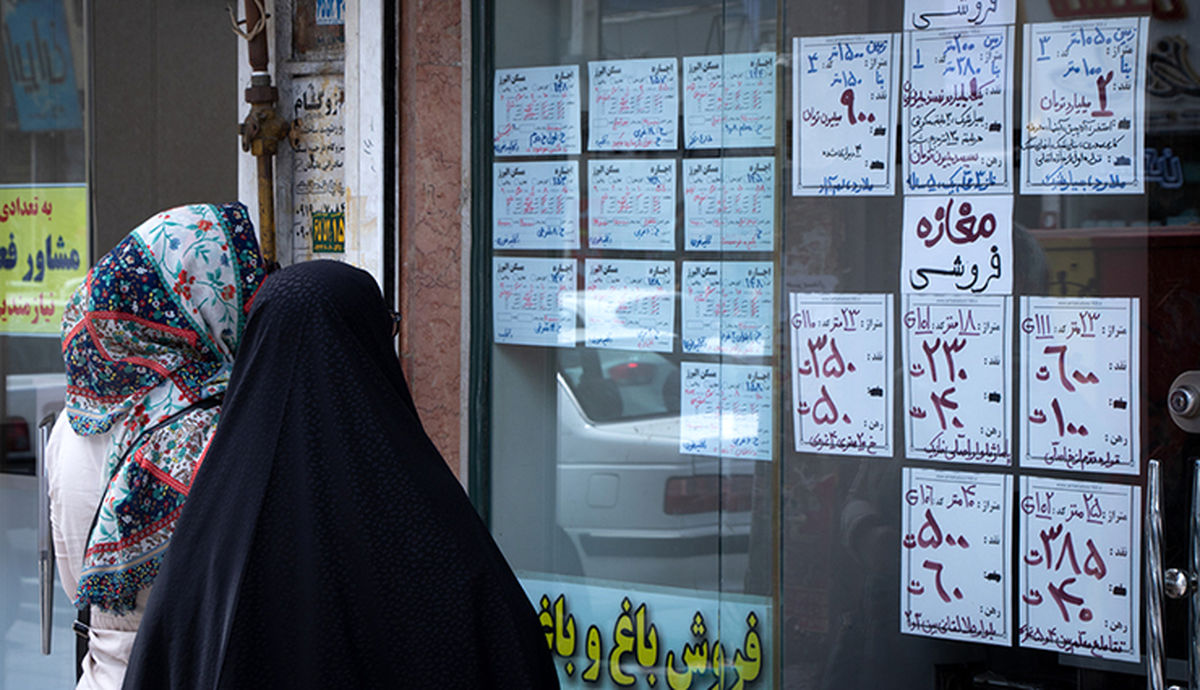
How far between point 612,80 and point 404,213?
2.67 feet

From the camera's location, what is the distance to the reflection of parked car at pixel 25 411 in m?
4.76

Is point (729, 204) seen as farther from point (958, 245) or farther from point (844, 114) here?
point (958, 245)

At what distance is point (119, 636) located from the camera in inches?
98.6

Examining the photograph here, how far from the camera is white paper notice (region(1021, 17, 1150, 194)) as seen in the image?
9.23 ft

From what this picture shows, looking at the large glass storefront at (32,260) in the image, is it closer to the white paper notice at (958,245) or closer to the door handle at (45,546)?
the door handle at (45,546)

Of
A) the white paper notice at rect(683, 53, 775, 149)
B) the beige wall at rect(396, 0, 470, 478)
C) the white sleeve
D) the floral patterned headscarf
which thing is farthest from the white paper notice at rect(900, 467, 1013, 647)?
the white sleeve

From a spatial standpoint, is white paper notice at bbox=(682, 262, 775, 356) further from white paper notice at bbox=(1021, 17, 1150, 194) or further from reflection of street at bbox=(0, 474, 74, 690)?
reflection of street at bbox=(0, 474, 74, 690)

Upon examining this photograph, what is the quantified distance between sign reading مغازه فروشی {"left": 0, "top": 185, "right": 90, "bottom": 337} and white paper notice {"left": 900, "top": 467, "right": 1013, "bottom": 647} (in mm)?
3309

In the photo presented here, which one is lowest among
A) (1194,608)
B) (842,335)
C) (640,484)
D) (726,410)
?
(1194,608)

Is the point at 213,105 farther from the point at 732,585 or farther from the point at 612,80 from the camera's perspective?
the point at 732,585

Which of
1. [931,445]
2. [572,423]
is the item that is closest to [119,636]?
[572,423]

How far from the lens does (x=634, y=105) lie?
145 inches

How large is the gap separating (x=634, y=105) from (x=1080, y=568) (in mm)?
1826

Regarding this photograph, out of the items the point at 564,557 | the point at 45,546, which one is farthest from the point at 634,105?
the point at 45,546
